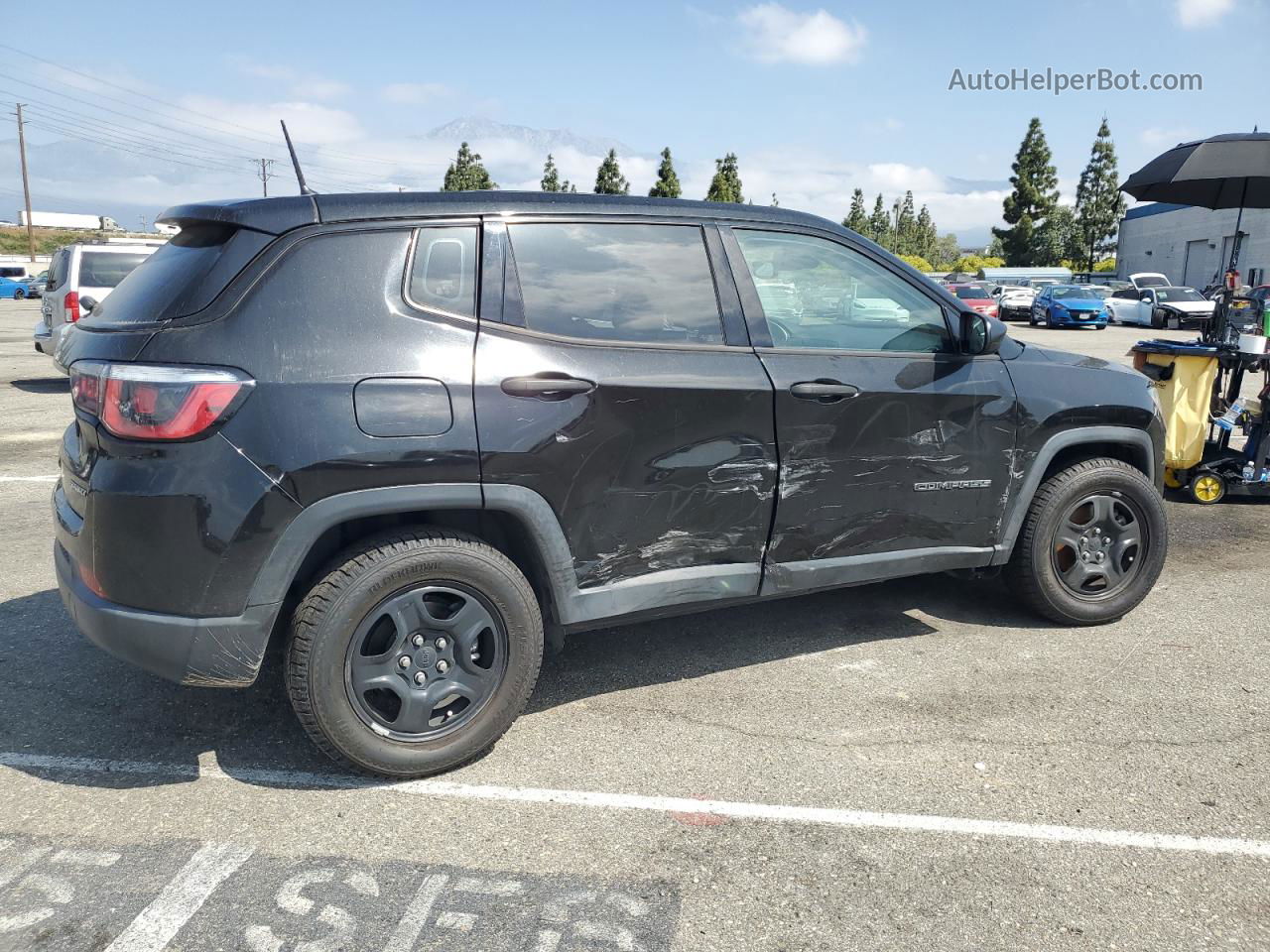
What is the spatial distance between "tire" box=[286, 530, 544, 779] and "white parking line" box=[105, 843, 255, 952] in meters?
0.43

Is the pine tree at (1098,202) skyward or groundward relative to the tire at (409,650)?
skyward

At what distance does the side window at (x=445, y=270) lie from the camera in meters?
3.14

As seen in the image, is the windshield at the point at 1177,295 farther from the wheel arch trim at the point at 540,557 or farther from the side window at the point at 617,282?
the wheel arch trim at the point at 540,557

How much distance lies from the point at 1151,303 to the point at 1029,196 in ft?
109

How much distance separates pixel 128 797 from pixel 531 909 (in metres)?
1.44

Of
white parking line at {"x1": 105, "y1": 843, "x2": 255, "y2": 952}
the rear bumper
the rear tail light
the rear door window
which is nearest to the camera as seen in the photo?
white parking line at {"x1": 105, "y1": 843, "x2": 255, "y2": 952}

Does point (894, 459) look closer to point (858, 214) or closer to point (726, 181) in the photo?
point (726, 181)

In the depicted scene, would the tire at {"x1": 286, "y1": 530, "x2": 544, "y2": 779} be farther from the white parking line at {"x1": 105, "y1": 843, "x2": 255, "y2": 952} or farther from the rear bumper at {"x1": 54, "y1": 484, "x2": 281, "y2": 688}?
the white parking line at {"x1": 105, "y1": 843, "x2": 255, "y2": 952}

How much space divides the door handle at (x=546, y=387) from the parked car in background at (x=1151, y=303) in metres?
30.5

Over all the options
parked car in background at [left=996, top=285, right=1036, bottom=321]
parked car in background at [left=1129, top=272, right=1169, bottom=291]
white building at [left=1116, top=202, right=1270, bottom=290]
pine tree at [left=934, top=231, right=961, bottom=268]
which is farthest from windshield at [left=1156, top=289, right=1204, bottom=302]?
pine tree at [left=934, top=231, right=961, bottom=268]

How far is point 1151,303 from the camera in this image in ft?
110

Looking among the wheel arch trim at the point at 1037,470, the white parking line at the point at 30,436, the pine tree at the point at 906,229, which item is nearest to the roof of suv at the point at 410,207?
the wheel arch trim at the point at 1037,470

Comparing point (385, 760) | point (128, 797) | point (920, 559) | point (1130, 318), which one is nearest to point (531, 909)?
point (385, 760)

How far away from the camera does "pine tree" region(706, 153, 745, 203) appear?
52969 millimetres
